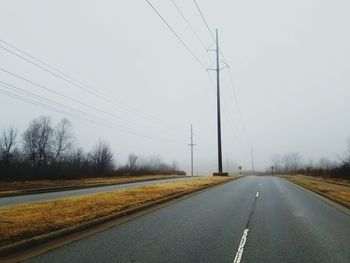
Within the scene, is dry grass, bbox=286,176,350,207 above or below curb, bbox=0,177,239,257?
above

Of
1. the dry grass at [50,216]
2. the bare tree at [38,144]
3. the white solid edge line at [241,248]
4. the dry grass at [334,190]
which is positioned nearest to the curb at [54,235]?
the dry grass at [50,216]

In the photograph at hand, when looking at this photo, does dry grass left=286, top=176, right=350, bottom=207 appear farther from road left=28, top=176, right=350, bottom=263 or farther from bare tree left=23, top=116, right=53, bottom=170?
bare tree left=23, top=116, right=53, bottom=170

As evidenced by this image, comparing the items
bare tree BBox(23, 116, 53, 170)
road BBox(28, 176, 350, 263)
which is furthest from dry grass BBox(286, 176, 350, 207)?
bare tree BBox(23, 116, 53, 170)

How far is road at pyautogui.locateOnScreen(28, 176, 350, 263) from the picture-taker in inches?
284

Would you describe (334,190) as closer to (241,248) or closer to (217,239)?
(217,239)

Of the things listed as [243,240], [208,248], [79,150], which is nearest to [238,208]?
[243,240]

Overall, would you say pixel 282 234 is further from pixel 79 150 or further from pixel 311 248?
pixel 79 150

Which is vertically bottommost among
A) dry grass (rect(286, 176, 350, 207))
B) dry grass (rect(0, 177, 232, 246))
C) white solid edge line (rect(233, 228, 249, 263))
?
white solid edge line (rect(233, 228, 249, 263))

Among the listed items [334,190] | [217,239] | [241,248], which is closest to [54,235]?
[217,239]

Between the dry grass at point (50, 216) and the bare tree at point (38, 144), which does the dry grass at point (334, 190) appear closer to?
the dry grass at point (50, 216)

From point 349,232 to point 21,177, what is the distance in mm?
37180

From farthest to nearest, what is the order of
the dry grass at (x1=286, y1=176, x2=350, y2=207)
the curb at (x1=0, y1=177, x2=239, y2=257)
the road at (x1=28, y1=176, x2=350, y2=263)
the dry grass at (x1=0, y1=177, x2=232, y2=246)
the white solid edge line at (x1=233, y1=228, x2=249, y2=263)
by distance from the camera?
the dry grass at (x1=286, y1=176, x2=350, y2=207), the dry grass at (x1=0, y1=177, x2=232, y2=246), the curb at (x1=0, y1=177, x2=239, y2=257), the road at (x1=28, y1=176, x2=350, y2=263), the white solid edge line at (x1=233, y1=228, x2=249, y2=263)

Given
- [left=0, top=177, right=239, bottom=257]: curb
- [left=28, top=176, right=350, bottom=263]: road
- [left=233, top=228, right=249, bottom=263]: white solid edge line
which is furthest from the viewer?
[left=0, top=177, right=239, bottom=257]: curb

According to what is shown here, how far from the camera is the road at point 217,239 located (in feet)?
23.7
